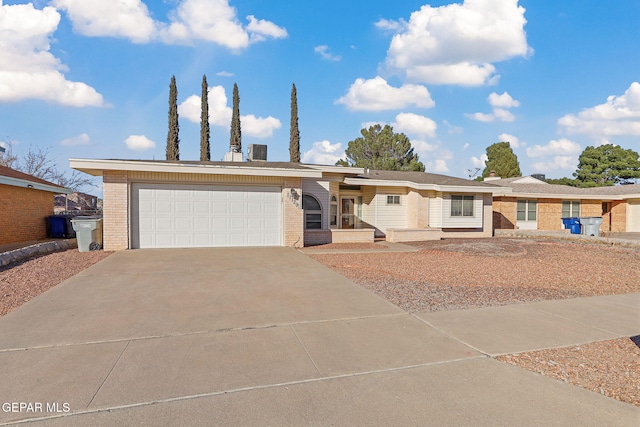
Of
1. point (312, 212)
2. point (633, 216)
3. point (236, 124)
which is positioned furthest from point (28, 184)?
point (633, 216)

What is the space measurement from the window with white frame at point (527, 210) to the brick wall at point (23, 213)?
26.5m

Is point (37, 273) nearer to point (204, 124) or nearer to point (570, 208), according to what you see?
point (204, 124)

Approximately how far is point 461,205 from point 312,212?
28.5ft

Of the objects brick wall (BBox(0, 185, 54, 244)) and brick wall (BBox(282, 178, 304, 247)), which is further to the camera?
brick wall (BBox(282, 178, 304, 247))

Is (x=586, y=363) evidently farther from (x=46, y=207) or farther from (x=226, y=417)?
(x=46, y=207)

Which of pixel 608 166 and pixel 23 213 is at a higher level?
pixel 608 166

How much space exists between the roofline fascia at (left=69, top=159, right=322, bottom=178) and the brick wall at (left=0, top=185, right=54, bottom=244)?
12.8 ft

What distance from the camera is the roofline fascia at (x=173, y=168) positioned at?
36.7 feet

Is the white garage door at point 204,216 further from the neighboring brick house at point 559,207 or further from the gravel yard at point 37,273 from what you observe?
the neighboring brick house at point 559,207

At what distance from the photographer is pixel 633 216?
24.8 m

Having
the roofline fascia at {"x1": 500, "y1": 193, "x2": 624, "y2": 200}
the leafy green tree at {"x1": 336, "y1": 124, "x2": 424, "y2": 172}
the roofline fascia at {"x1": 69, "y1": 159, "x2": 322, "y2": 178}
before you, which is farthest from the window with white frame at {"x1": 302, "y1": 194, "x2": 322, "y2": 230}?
the leafy green tree at {"x1": 336, "y1": 124, "x2": 424, "y2": 172}

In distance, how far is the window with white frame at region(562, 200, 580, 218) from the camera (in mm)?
→ 23609

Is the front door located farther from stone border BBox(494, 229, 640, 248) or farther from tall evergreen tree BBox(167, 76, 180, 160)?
tall evergreen tree BBox(167, 76, 180, 160)

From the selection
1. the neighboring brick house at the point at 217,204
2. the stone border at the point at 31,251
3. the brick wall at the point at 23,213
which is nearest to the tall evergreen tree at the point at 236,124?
the brick wall at the point at 23,213
